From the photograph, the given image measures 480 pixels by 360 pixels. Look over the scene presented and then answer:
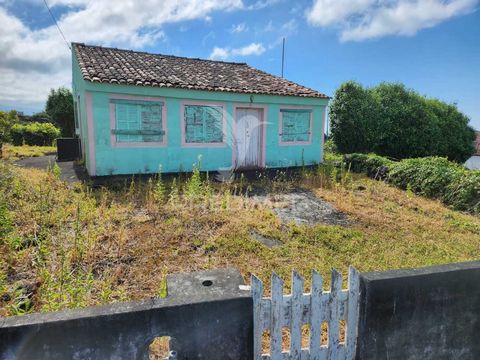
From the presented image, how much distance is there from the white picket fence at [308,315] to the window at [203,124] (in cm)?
874

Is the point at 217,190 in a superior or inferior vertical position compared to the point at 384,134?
inferior

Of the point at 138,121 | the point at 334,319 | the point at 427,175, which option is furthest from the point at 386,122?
the point at 334,319

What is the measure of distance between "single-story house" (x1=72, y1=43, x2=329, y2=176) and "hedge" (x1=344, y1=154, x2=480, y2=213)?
2966 millimetres

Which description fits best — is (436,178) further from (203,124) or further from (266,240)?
(203,124)

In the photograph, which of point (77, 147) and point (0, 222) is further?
point (77, 147)

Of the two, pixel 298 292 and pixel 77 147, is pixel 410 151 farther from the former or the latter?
pixel 298 292

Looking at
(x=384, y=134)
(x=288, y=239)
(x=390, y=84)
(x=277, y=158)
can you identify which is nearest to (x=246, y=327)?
(x=288, y=239)

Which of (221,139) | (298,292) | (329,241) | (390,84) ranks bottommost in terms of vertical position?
(329,241)

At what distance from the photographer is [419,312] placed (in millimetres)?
2684

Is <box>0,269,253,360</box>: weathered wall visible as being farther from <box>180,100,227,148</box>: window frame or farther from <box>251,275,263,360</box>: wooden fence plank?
<box>180,100,227,148</box>: window frame

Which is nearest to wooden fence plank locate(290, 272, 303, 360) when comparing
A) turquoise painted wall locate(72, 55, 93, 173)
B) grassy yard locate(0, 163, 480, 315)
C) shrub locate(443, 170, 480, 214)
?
grassy yard locate(0, 163, 480, 315)

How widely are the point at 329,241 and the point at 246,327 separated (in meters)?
3.66

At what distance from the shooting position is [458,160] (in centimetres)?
1970

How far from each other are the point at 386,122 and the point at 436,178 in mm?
9177
